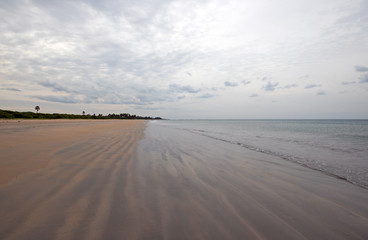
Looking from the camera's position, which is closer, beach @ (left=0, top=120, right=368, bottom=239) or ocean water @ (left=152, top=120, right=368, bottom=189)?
beach @ (left=0, top=120, right=368, bottom=239)

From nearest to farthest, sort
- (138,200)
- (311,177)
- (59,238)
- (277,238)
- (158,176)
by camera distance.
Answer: (59,238)
(277,238)
(138,200)
(158,176)
(311,177)

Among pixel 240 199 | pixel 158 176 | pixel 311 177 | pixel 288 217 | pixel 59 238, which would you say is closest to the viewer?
pixel 59 238

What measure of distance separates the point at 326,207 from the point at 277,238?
1621 mm

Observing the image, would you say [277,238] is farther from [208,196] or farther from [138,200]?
[138,200]

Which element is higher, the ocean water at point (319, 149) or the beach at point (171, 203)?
the beach at point (171, 203)

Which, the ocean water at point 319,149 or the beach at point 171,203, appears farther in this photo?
the ocean water at point 319,149

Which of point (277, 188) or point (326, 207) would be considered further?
point (277, 188)

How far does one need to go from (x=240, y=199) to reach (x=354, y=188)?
302cm

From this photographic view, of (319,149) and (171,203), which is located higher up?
(171,203)

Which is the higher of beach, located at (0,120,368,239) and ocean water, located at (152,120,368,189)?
beach, located at (0,120,368,239)

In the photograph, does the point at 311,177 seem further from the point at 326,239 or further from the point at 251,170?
the point at 326,239

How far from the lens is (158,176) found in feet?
15.1

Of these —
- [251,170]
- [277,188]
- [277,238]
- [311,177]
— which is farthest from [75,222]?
[311,177]

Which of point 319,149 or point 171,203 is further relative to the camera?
point 319,149
